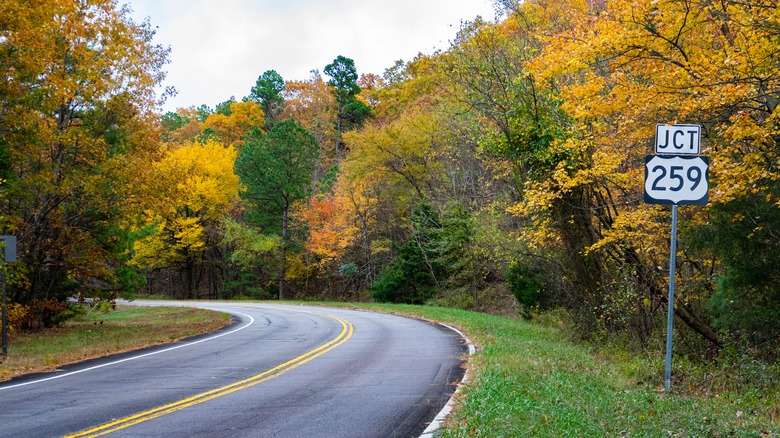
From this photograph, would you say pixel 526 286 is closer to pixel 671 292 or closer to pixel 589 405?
pixel 671 292

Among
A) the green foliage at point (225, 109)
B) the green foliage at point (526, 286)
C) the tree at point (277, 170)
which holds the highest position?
the green foliage at point (225, 109)

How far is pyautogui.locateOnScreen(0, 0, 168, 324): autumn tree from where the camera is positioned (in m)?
16.9

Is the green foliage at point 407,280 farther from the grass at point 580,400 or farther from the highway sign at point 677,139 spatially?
the highway sign at point 677,139

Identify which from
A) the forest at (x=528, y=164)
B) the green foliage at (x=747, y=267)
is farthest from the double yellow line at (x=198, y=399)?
the green foliage at (x=747, y=267)

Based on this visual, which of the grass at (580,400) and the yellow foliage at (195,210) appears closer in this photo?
the grass at (580,400)

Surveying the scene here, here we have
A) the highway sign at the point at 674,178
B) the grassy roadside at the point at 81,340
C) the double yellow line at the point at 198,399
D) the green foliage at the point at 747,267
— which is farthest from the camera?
the grassy roadside at the point at 81,340

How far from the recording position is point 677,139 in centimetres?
796

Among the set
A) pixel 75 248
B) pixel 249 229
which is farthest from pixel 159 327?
pixel 249 229

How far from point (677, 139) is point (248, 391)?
7012mm

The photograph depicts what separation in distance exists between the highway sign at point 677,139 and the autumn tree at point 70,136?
1492 centimetres

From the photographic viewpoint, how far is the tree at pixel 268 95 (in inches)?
2677

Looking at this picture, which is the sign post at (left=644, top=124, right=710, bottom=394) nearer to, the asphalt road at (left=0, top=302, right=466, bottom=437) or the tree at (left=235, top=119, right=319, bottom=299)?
the asphalt road at (left=0, top=302, right=466, bottom=437)

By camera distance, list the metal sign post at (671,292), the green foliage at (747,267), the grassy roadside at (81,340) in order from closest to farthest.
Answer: the metal sign post at (671,292) < the green foliage at (747,267) < the grassy roadside at (81,340)

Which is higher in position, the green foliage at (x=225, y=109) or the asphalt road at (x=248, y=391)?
the green foliage at (x=225, y=109)
